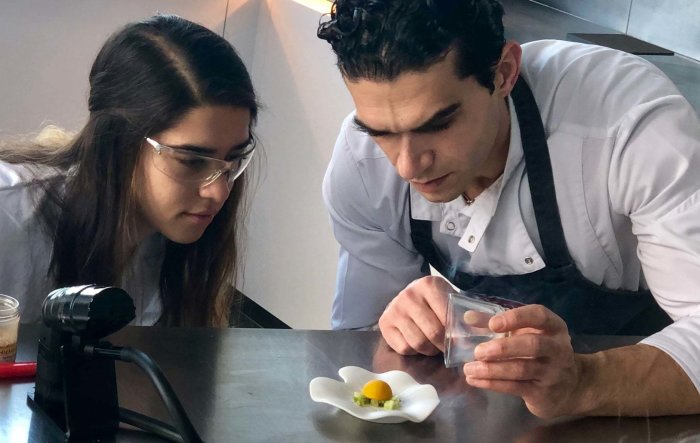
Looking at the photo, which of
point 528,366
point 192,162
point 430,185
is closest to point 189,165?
point 192,162

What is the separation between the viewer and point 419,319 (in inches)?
60.9

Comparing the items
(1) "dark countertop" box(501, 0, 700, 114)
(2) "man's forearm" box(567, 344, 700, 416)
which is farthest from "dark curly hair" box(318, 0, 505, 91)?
(1) "dark countertop" box(501, 0, 700, 114)

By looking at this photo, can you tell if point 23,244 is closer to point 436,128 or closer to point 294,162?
point 436,128

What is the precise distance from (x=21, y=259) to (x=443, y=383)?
77 cm

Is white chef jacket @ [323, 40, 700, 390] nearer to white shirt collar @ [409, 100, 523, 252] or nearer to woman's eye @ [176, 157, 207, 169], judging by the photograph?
white shirt collar @ [409, 100, 523, 252]

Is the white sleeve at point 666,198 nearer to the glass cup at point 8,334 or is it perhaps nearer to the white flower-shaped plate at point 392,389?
the white flower-shaped plate at point 392,389

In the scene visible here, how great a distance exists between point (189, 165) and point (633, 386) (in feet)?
2.70

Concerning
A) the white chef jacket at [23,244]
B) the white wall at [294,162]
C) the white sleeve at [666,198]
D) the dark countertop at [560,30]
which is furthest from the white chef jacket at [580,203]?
the white wall at [294,162]

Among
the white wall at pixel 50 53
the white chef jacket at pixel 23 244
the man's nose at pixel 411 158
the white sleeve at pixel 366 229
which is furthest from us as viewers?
the white wall at pixel 50 53

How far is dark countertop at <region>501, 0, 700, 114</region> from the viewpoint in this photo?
2.58 meters

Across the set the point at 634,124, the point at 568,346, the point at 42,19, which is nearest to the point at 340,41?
the point at 634,124

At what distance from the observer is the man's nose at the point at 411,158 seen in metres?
1.64

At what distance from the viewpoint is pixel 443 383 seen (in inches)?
57.4

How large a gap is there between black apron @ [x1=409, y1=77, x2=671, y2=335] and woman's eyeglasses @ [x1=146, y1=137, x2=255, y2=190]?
36cm
